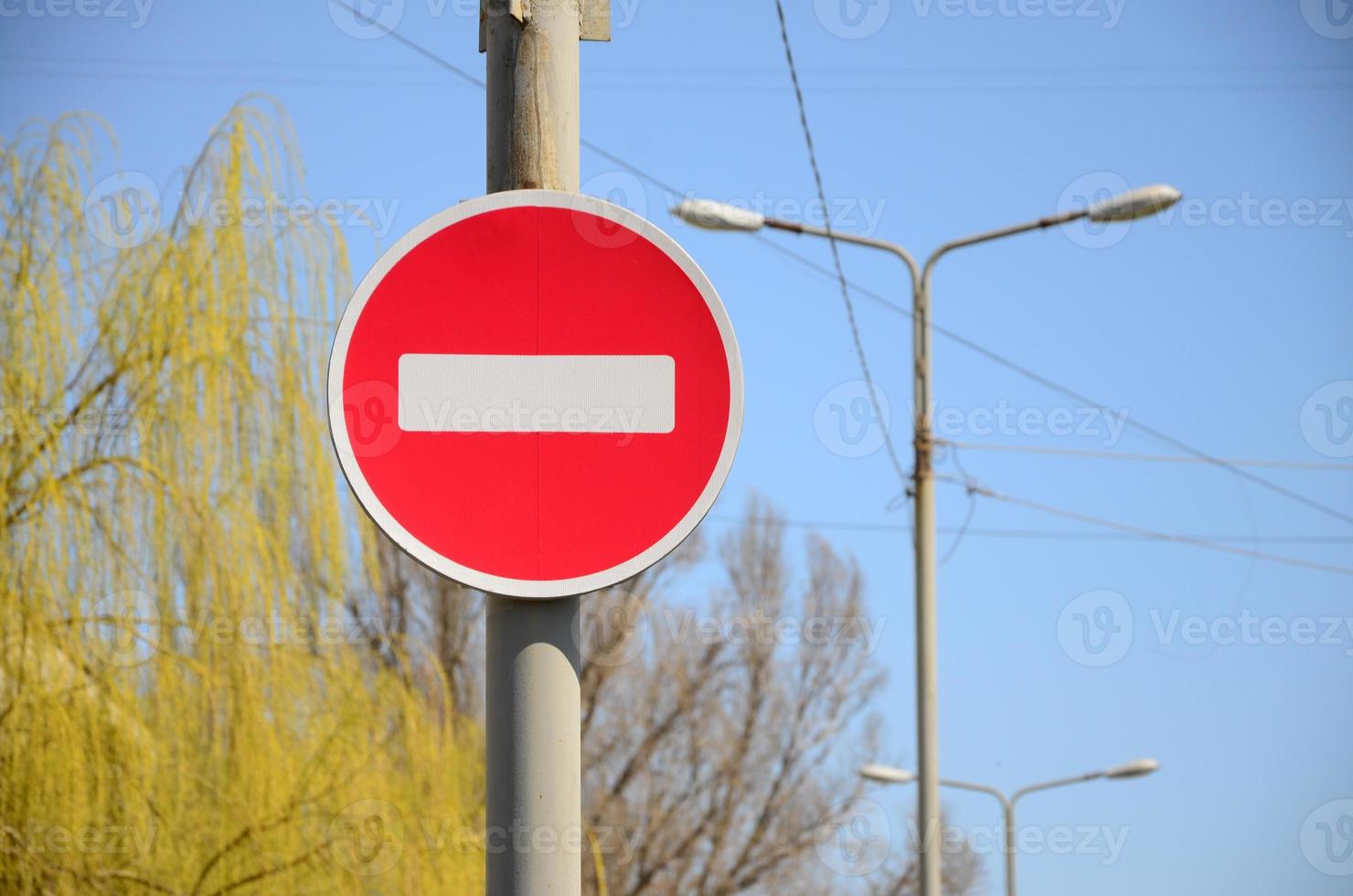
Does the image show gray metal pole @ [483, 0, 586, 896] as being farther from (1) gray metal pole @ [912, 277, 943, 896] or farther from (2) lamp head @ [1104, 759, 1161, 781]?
(2) lamp head @ [1104, 759, 1161, 781]

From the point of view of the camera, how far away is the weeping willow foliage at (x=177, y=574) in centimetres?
671

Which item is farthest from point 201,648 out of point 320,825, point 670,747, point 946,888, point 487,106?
point 946,888

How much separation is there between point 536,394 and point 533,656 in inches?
14.9

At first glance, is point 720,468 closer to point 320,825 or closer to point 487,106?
point 487,106

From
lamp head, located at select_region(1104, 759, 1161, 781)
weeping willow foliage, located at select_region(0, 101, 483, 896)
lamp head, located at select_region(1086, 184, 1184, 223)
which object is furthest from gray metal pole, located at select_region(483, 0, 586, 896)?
lamp head, located at select_region(1104, 759, 1161, 781)

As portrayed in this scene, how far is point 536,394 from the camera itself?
220 centimetres

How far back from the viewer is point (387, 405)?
87.4 inches

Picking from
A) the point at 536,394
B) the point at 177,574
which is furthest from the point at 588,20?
the point at 177,574

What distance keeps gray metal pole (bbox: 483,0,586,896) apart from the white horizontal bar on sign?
258 millimetres

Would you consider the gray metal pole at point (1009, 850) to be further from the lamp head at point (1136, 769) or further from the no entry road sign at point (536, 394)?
the no entry road sign at point (536, 394)

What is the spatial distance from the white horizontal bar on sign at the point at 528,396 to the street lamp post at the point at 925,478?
334 inches

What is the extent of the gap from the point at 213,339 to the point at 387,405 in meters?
5.53

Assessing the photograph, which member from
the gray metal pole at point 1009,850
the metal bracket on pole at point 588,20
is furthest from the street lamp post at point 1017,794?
the metal bracket on pole at point 588,20

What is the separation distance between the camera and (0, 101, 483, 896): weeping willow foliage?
22.0 ft
